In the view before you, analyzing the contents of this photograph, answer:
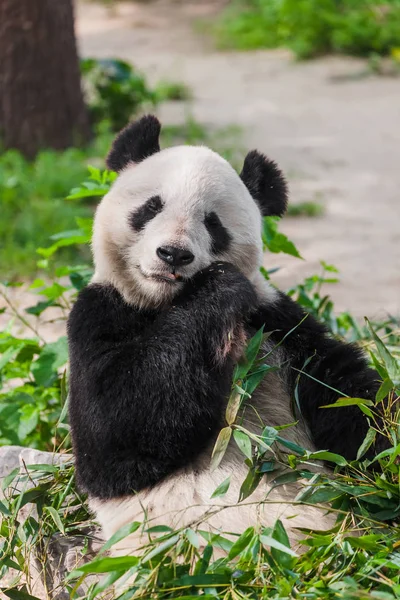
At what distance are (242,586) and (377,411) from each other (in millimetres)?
785

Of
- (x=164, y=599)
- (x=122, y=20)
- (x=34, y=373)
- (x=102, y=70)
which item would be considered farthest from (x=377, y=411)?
(x=122, y=20)

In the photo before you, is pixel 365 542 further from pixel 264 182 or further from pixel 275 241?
pixel 275 241

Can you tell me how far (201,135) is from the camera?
9195 millimetres

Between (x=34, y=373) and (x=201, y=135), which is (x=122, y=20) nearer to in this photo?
(x=201, y=135)

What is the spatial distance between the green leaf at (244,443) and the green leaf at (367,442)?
1.22 ft

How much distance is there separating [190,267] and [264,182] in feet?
2.26

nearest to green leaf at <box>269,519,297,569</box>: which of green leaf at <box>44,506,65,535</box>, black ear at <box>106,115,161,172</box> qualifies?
green leaf at <box>44,506,65,535</box>

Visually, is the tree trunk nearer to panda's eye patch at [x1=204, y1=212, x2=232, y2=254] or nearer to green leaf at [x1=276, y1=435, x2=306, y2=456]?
panda's eye patch at [x1=204, y1=212, x2=232, y2=254]

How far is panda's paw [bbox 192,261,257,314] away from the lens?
9.25ft

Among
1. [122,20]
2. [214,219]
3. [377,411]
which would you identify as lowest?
[122,20]

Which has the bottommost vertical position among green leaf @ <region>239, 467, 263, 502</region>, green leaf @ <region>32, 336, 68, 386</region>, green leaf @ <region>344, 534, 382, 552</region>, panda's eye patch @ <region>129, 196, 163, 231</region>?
green leaf @ <region>32, 336, 68, 386</region>

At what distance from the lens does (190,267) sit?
9.39 feet

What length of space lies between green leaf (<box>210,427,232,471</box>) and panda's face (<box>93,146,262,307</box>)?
502mm

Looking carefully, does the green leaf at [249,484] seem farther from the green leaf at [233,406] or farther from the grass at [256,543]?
the green leaf at [233,406]
